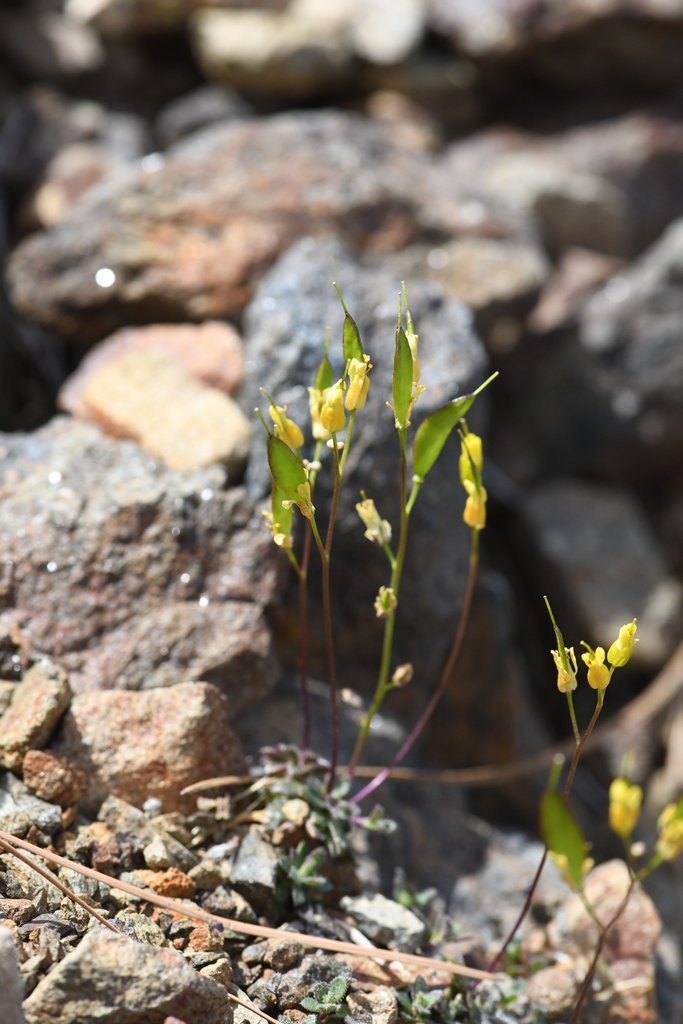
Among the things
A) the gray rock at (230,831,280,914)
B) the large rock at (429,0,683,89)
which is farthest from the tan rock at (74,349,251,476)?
the large rock at (429,0,683,89)

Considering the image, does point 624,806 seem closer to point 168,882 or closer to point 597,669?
point 597,669

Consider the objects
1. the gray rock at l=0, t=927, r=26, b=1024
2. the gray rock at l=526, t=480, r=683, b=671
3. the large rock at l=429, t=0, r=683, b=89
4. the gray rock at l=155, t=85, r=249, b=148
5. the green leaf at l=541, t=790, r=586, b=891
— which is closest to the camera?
the gray rock at l=0, t=927, r=26, b=1024

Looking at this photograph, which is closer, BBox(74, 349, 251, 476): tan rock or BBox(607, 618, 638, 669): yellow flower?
BBox(607, 618, 638, 669): yellow flower

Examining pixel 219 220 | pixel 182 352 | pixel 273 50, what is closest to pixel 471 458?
pixel 182 352

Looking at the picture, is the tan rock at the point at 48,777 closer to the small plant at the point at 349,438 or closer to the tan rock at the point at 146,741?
the tan rock at the point at 146,741

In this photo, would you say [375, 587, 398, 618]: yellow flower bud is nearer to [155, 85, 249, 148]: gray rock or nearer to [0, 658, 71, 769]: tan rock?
[0, 658, 71, 769]: tan rock
